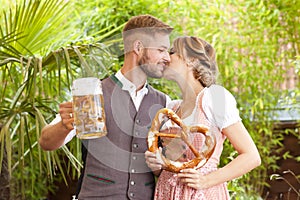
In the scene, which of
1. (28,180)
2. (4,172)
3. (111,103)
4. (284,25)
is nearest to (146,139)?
(111,103)

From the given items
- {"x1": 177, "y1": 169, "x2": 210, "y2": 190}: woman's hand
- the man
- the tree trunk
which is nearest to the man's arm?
the man

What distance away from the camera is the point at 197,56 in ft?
6.41

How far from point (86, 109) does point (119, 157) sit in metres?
0.29

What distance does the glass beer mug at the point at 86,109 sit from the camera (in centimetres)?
171

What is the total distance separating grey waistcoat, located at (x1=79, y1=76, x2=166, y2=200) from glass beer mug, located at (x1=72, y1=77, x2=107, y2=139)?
0.69 ft

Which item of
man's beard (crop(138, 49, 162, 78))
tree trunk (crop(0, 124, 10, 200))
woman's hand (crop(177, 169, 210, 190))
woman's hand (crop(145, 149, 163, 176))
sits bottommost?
tree trunk (crop(0, 124, 10, 200))

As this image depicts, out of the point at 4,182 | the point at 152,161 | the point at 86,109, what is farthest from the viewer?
the point at 4,182

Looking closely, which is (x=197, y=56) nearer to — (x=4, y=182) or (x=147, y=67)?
(x=147, y=67)

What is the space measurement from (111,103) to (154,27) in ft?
0.93

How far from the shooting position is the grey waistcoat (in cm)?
192


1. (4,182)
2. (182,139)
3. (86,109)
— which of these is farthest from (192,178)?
(4,182)

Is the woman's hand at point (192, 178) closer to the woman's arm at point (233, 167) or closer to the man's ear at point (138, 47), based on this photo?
the woman's arm at point (233, 167)

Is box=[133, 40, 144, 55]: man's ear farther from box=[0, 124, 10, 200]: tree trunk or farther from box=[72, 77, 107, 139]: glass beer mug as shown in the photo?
box=[0, 124, 10, 200]: tree trunk

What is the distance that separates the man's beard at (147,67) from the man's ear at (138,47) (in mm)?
21
